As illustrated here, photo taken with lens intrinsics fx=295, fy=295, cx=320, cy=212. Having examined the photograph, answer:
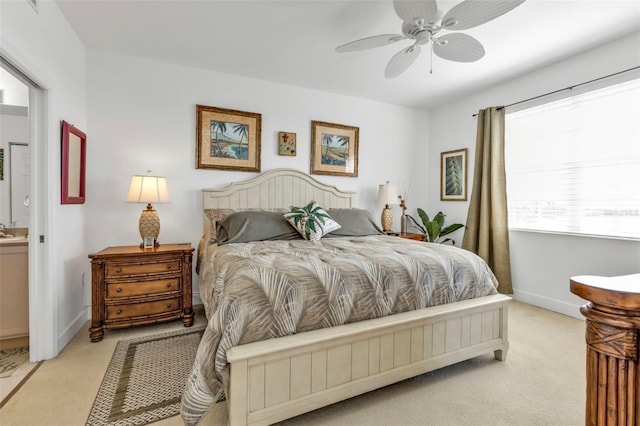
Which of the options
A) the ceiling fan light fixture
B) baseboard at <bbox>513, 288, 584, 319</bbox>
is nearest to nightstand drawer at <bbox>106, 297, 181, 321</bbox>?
the ceiling fan light fixture

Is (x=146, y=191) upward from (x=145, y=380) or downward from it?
upward

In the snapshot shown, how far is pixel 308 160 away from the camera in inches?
154

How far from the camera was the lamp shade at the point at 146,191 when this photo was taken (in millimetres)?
2703

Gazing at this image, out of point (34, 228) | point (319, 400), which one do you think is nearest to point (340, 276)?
point (319, 400)

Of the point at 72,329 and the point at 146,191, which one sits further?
the point at 146,191

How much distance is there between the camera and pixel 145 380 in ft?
6.15

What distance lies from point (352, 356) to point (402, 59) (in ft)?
7.30

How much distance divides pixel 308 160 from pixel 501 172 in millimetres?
2391

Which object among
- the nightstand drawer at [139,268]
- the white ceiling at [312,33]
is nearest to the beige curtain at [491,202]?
the white ceiling at [312,33]

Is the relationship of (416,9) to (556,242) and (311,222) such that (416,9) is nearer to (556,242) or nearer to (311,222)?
(311,222)

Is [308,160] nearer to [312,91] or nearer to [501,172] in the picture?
[312,91]

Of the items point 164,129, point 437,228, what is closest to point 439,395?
point 437,228

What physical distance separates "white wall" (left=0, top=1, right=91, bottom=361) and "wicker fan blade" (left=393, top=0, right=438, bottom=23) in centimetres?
221

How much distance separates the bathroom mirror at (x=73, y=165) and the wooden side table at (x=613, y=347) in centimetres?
313
